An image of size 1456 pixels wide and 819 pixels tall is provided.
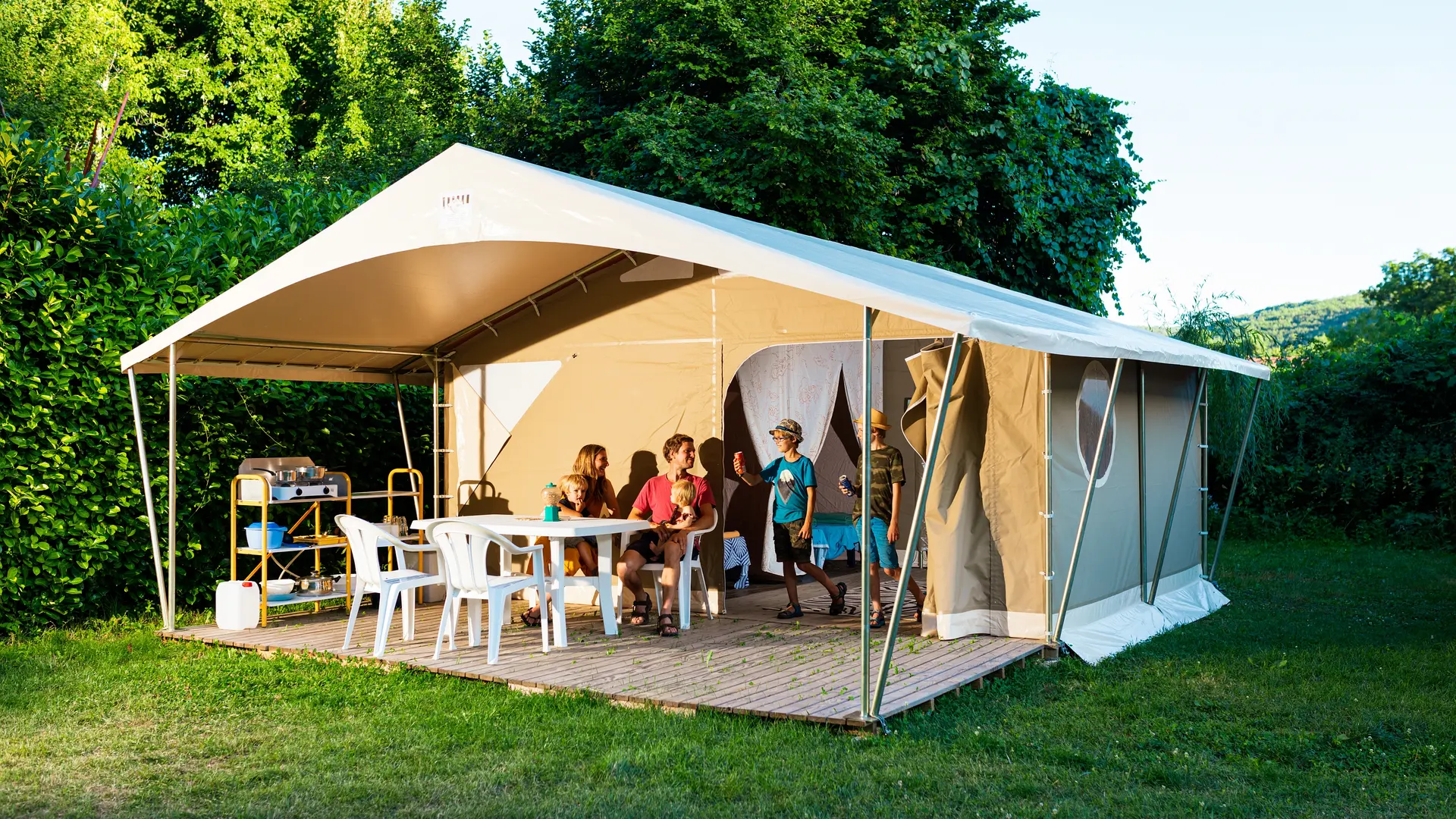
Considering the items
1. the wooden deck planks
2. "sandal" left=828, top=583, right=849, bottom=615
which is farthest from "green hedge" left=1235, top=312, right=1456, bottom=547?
the wooden deck planks

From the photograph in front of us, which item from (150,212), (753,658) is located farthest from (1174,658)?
(150,212)

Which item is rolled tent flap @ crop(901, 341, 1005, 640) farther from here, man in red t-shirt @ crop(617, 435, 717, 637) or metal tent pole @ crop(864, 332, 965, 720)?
metal tent pole @ crop(864, 332, 965, 720)

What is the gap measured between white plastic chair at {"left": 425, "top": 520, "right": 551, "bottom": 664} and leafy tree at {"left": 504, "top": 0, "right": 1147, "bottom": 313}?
7.32 meters

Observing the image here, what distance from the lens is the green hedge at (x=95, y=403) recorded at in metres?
6.81

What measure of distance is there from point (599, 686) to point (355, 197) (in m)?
6.96

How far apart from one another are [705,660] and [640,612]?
1215mm

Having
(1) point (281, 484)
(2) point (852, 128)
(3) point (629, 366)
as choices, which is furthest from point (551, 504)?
(2) point (852, 128)

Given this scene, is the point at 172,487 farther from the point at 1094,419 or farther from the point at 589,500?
the point at 1094,419

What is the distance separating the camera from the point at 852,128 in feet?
42.2

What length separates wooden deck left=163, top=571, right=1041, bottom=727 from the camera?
17.0 feet

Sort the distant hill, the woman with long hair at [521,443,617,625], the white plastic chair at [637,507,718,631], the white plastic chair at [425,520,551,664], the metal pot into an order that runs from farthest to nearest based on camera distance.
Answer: the distant hill → the metal pot → the woman with long hair at [521,443,617,625] → the white plastic chair at [637,507,718,631] → the white plastic chair at [425,520,551,664]

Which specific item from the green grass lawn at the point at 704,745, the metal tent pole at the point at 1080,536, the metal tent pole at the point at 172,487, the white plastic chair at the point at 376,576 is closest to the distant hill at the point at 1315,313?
the metal tent pole at the point at 1080,536

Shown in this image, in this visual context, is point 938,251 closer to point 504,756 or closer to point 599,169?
point 599,169

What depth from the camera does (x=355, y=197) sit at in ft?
36.1
